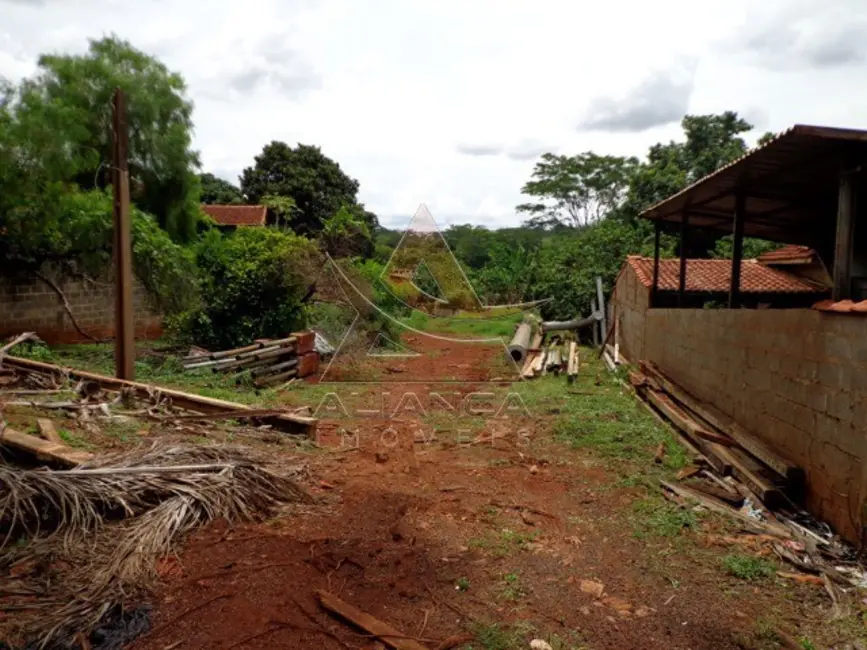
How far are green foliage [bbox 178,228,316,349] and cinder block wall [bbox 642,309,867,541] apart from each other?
25.0 feet


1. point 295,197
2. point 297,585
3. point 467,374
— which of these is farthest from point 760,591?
point 295,197

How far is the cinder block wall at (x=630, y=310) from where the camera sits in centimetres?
1235

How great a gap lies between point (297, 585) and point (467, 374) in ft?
25.9

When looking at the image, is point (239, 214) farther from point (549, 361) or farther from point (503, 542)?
point (503, 542)

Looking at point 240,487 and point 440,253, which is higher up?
point 440,253

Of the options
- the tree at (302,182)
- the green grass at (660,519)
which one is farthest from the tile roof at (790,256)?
the tree at (302,182)

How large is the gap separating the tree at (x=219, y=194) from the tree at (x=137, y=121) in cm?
1457

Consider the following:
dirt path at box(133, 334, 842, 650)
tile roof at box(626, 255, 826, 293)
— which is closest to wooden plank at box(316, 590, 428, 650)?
dirt path at box(133, 334, 842, 650)

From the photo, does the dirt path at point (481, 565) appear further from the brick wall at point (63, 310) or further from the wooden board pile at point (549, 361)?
the brick wall at point (63, 310)

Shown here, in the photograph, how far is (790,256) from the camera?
47.9 ft

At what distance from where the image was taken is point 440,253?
336 inches

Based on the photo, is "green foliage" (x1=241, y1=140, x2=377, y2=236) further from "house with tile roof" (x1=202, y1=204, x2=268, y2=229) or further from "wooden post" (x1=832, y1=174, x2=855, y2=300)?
"wooden post" (x1=832, y1=174, x2=855, y2=300)

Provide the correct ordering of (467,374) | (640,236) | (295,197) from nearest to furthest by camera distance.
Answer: (467,374), (640,236), (295,197)

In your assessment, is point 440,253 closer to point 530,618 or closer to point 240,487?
point 240,487
